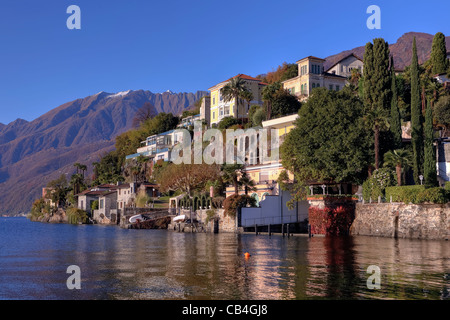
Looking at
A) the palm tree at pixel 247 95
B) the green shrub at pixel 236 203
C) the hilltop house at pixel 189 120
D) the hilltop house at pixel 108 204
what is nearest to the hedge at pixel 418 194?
the green shrub at pixel 236 203

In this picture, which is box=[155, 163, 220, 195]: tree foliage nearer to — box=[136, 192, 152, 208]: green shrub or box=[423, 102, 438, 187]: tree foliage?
box=[136, 192, 152, 208]: green shrub

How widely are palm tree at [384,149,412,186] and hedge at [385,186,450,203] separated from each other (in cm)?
175

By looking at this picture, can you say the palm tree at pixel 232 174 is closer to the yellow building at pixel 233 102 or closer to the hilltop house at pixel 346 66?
the yellow building at pixel 233 102

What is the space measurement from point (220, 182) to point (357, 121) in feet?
93.3

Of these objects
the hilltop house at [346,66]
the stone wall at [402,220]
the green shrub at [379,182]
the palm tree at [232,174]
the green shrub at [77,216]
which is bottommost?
the green shrub at [77,216]

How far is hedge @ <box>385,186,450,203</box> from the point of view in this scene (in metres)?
45.9

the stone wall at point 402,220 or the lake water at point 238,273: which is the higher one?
the stone wall at point 402,220

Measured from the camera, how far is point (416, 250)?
1468 inches

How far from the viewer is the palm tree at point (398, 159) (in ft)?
167

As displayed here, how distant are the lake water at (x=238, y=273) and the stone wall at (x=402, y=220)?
3.58 metres

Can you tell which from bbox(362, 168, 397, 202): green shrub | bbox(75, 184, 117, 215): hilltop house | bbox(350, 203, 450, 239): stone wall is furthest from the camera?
bbox(75, 184, 117, 215): hilltop house

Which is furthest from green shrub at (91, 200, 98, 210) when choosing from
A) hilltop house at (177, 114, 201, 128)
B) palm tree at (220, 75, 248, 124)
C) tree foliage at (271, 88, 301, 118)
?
tree foliage at (271, 88, 301, 118)

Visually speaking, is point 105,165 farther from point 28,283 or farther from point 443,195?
point 28,283
